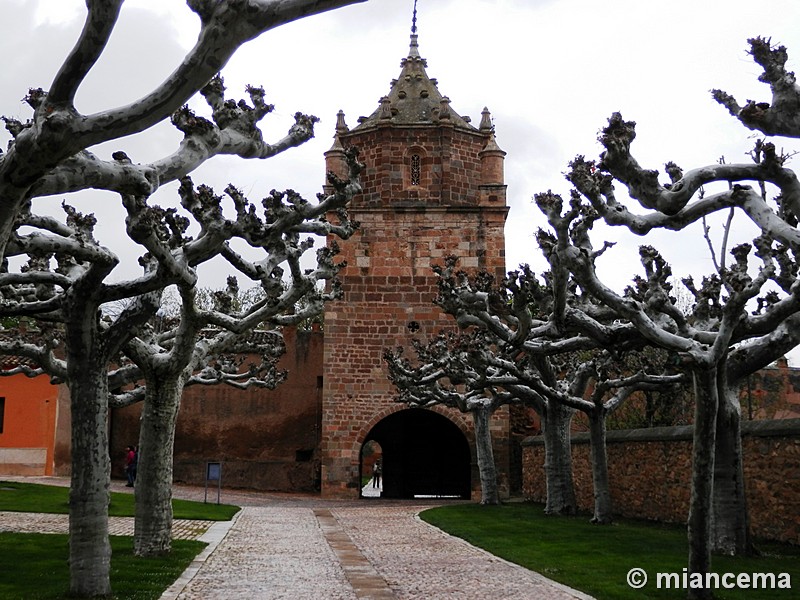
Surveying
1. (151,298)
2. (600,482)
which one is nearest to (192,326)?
(151,298)

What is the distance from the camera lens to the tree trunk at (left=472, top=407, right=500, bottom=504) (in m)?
25.1

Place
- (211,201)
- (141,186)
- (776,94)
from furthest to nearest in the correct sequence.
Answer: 1. (211,201)
2. (776,94)
3. (141,186)

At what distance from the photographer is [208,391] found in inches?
1341

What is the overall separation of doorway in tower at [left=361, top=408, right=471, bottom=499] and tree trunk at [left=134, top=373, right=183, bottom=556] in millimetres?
23985

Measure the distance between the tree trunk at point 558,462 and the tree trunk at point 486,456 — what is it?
4396 millimetres

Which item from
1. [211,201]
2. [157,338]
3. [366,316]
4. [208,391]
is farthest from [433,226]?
[211,201]

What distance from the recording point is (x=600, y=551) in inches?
519

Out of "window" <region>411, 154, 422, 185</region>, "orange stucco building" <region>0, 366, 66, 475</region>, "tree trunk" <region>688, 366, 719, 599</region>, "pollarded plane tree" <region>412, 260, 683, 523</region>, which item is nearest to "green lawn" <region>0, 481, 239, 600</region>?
"pollarded plane tree" <region>412, 260, 683, 523</region>

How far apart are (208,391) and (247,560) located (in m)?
21.8

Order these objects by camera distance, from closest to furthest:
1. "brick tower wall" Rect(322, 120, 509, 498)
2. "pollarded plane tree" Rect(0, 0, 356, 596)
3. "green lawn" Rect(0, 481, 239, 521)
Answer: "pollarded plane tree" Rect(0, 0, 356, 596), "green lawn" Rect(0, 481, 239, 521), "brick tower wall" Rect(322, 120, 509, 498)

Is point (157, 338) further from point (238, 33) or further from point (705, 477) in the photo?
point (238, 33)

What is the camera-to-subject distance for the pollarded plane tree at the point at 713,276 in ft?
25.5

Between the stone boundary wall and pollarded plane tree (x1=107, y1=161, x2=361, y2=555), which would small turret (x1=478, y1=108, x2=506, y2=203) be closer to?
the stone boundary wall

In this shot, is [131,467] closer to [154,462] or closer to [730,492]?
[154,462]
